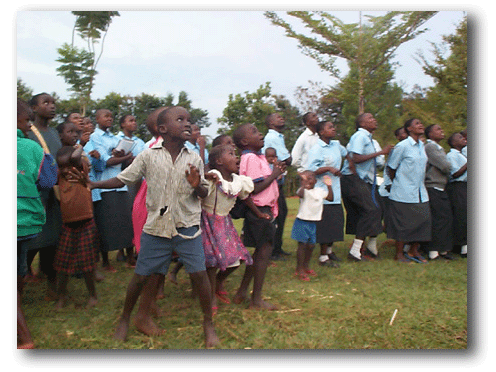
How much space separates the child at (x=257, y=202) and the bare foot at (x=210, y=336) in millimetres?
854

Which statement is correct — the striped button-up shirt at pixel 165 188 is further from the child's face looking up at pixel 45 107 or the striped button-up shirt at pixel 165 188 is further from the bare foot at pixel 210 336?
the child's face looking up at pixel 45 107

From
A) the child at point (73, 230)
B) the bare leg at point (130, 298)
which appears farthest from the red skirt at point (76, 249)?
the bare leg at point (130, 298)

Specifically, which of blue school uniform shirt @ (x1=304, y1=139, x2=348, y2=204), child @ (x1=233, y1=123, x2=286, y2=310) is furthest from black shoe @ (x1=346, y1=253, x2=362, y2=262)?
child @ (x1=233, y1=123, x2=286, y2=310)

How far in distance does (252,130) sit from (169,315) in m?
1.83

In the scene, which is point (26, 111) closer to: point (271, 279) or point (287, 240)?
point (271, 279)

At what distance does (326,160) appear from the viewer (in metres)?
6.02

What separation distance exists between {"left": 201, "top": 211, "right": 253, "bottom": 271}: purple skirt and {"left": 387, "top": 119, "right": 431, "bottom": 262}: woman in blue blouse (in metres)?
3.12

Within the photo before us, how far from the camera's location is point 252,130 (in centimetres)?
420

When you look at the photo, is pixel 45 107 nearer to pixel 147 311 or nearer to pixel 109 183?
pixel 109 183

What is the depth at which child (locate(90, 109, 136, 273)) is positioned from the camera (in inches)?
214

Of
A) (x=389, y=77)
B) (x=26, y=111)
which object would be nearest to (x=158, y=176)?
(x=26, y=111)

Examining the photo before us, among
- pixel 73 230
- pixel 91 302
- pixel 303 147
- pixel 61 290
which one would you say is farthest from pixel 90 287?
pixel 303 147

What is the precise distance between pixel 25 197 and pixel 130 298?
1.09 m

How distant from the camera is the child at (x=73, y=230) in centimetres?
419
